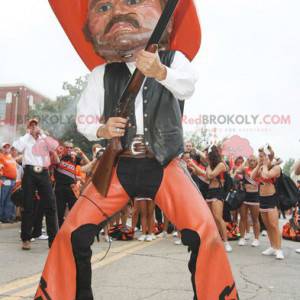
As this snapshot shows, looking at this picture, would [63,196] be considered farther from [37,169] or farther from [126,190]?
[126,190]

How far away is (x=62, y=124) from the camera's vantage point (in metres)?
29.4

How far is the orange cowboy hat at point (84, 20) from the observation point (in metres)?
2.96

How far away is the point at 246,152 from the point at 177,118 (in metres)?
17.8

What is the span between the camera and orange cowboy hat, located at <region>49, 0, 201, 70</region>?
2961 millimetres

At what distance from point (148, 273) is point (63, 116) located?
26.0 metres

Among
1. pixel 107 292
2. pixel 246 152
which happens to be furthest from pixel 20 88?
pixel 107 292

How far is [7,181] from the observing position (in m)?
9.91

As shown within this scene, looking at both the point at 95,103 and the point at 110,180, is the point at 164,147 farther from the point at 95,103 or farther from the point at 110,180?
the point at 95,103

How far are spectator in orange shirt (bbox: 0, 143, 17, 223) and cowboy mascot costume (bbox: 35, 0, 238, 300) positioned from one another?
7.28 meters

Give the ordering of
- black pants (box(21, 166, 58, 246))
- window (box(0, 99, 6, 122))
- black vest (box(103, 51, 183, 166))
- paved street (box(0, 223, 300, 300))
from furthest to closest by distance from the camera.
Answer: window (box(0, 99, 6, 122)), black pants (box(21, 166, 58, 246)), paved street (box(0, 223, 300, 300)), black vest (box(103, 51, 183, 166))

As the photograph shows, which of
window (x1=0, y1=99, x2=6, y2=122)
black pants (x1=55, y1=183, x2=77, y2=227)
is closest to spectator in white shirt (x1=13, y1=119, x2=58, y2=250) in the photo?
black pants (x1=55, y1=183, x2=77, y2=227)

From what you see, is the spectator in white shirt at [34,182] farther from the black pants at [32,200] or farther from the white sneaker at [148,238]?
the white sneaker at [148,238]

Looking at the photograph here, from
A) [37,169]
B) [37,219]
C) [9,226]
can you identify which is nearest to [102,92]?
[37,169]

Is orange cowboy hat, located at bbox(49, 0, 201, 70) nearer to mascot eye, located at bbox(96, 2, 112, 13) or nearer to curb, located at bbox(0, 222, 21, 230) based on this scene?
mascot eye, located at bbox(96, 2, 112, 13)
